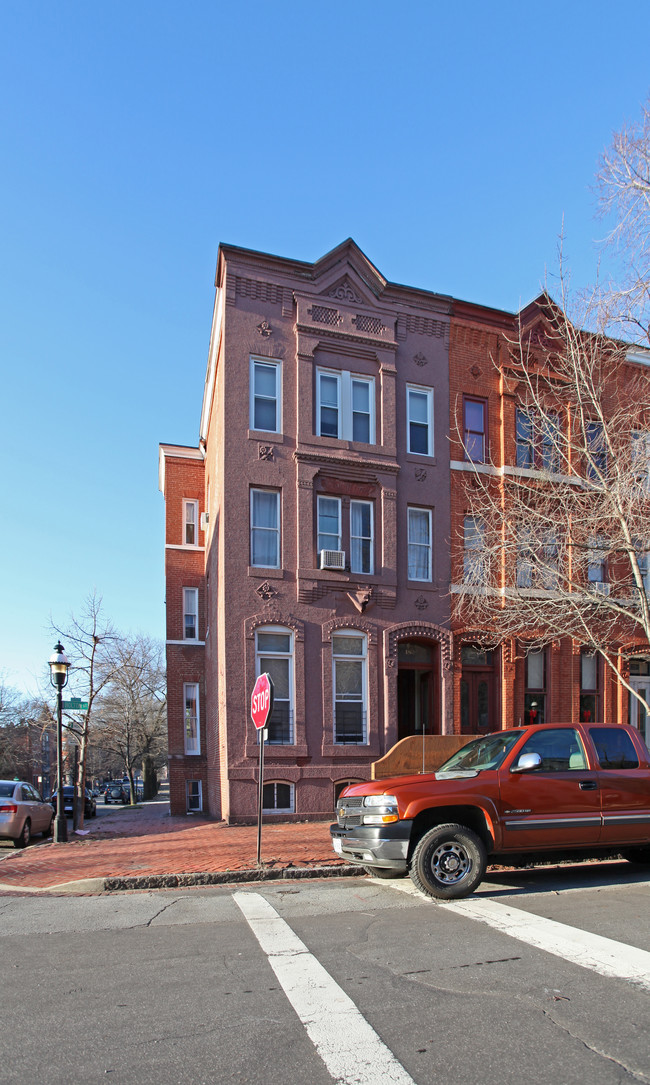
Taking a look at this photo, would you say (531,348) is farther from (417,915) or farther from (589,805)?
(417,915)

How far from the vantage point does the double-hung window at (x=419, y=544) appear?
1880 cm

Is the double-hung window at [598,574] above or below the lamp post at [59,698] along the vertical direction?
above

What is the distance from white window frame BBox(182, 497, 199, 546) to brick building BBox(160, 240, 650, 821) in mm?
3768

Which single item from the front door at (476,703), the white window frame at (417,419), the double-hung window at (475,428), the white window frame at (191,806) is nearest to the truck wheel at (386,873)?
the front door at (476,703)

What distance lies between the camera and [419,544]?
18891 millimetres

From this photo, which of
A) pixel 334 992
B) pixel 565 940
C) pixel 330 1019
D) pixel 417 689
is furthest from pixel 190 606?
pixel 330 1019

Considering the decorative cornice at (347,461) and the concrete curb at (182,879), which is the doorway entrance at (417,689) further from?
the concrete curb at (182,879)

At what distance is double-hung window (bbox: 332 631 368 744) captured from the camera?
17.3 m

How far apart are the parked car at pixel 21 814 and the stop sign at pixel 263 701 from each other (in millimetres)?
7287

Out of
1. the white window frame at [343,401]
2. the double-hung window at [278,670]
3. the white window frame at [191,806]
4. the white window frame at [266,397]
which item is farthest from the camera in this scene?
the white window frame at [191,806]

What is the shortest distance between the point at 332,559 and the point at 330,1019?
42.8 feet

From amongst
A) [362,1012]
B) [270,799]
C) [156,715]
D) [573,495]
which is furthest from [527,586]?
[156,715]

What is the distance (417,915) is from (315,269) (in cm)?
1452

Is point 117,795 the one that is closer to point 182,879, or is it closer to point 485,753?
point 182,879
